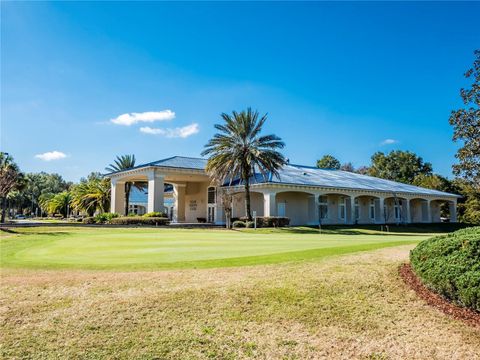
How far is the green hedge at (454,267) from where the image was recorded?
682cm

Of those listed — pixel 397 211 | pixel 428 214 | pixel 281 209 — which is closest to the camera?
pixel 281 209

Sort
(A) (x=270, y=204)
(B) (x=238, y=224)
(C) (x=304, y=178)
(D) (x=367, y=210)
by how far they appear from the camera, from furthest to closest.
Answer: (D) (x=367, y=210)
(C) (x=304, y=178)
(A) (x=270, y=204)
(B) (x=238, y=224)

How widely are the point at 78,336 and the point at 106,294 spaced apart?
1.65 m

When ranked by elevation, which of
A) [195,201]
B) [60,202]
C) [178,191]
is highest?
[178,191]

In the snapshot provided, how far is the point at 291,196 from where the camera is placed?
141ft

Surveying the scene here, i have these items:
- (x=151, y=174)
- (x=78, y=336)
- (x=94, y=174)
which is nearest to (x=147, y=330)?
(x=78, y=336)

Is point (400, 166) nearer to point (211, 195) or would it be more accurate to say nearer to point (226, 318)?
point (211, 195)

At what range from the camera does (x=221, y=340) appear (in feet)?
20.1

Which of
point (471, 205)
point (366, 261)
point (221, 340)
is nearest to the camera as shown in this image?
point (221, 340)

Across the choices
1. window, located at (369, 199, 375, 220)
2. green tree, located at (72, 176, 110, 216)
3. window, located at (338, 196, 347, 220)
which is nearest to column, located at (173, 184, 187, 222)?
green tree, located at (72, 176, 110, 216)

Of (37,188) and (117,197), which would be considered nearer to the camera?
(117,197)

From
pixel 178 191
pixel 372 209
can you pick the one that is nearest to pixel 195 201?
pixel 178 191

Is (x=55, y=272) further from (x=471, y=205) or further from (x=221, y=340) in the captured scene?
(x=471, y=205)

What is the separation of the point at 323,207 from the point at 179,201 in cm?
1951
